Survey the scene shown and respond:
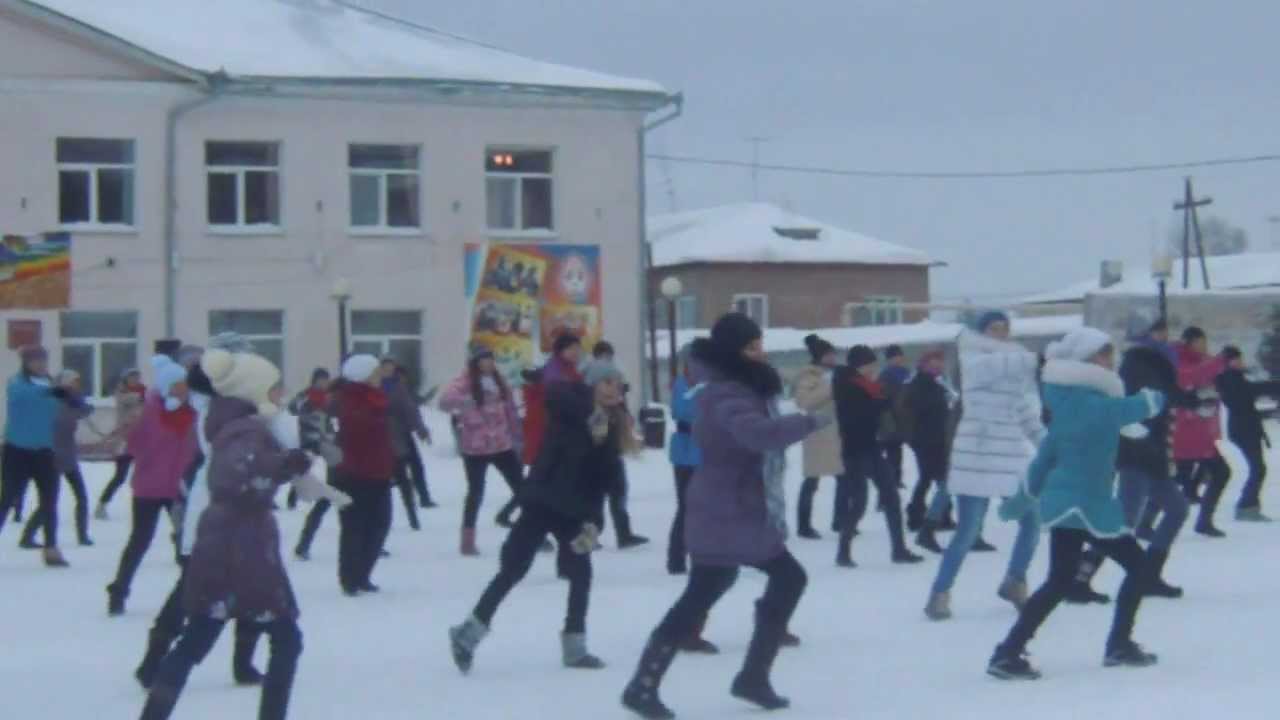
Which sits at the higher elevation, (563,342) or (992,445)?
(563,342)

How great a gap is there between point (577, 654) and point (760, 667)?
67.7 inches

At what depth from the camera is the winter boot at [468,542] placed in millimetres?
18067

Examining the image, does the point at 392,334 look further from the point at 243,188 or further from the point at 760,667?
the point at 760,667

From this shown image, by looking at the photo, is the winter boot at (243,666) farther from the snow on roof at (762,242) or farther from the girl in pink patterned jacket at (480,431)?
the snow on roof at (762,242)

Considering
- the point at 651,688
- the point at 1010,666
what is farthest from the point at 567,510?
the point at 1010,666

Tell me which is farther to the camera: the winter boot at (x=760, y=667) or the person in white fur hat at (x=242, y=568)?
the winter boot at (x=760, y=667)

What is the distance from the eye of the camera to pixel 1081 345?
35.6 feet

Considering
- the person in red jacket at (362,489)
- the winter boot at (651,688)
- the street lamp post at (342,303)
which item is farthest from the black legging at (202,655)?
the street lamp post at (342,303)

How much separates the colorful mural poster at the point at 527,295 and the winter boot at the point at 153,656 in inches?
1135

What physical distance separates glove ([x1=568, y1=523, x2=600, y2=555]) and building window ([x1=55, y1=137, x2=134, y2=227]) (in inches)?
1118

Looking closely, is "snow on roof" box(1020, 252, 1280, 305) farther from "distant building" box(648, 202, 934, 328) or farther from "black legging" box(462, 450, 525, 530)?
"black legging" box(462, 450, 525, 530)

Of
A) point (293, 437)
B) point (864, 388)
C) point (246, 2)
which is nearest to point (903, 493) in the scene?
point (864, 388)

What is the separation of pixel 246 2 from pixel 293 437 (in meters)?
35.5

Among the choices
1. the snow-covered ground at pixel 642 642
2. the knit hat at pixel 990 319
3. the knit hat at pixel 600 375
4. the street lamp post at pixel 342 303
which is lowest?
the snow-covered ground at pixel 642 642
